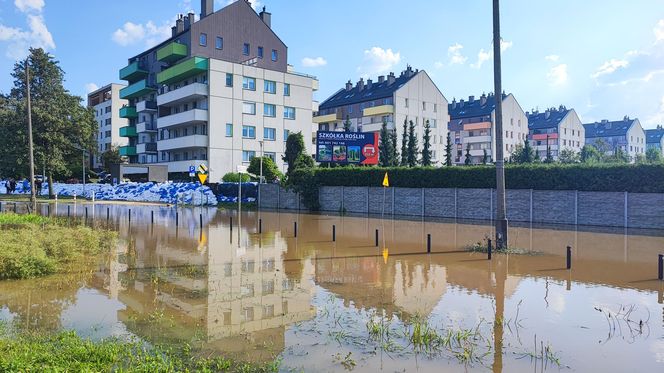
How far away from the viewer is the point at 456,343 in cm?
696

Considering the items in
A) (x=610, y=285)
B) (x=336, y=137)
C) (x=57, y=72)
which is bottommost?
(x=610, y=285)

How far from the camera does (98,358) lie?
5.80 metres

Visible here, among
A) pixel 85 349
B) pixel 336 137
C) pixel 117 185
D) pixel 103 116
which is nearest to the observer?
pixel 85 349

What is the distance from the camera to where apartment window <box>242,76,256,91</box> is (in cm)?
5776

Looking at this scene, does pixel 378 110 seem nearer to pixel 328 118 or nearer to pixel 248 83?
pixel 328 118

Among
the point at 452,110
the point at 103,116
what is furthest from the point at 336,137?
the point at 103,116

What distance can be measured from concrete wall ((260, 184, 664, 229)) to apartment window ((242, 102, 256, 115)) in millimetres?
20699

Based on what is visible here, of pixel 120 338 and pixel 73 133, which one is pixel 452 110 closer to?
pixel 73 133

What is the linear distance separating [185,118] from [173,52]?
8.20 metres

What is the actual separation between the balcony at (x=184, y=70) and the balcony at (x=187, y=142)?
7337 millimetres

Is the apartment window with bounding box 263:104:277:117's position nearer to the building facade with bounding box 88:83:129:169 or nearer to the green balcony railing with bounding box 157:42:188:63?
the green balcony railing with bounding box 157:42:188:63

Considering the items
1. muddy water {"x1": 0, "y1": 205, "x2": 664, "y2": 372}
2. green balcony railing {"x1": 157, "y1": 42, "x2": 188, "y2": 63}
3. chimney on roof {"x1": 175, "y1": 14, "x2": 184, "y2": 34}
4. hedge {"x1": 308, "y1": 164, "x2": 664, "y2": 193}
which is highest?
chimney on roof {"x1": 175, "y1": 14, "x2": 184, "y2": 34}

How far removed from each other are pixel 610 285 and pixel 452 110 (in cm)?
9466

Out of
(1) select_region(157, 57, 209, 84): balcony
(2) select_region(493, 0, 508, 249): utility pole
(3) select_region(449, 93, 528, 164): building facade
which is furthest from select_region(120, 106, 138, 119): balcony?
(2) select_region(493, 0, 508, 249): utility pole
